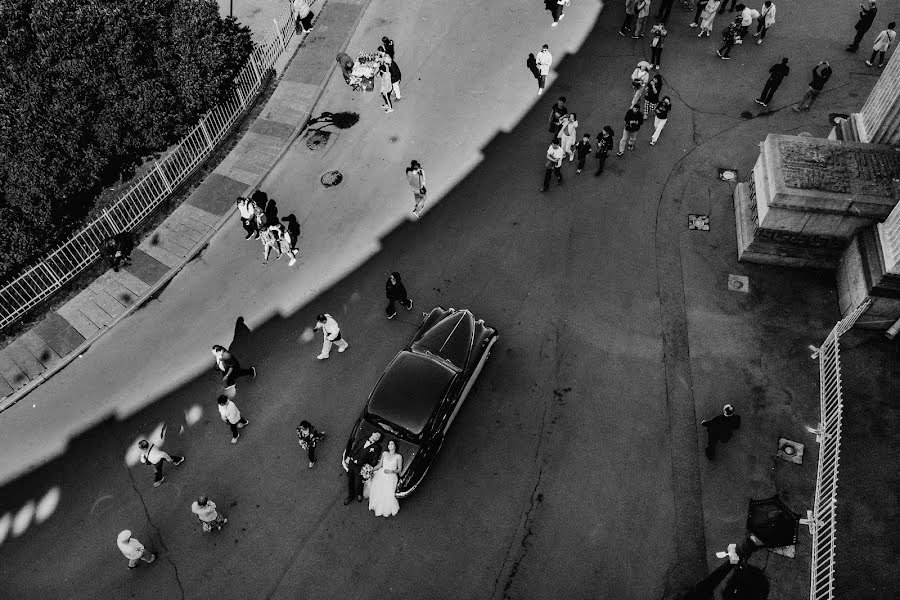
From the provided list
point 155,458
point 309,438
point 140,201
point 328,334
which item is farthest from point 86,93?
point 309,438

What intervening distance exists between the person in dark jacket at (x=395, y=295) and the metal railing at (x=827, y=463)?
818 centimetres

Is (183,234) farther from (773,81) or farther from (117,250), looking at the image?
(773,81)

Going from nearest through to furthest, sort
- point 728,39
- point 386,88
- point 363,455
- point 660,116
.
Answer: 1. point 363,455
2. point 660,116
3. point 386,88
4. point 728,39

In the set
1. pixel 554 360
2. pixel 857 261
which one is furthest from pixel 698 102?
pixel 554 360

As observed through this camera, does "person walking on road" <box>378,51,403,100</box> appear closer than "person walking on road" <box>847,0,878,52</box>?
Yes

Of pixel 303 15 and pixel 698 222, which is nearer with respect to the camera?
pixel 698 222

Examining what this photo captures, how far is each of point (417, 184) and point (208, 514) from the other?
324 inches

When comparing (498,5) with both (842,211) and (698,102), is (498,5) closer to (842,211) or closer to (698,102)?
(698,102)

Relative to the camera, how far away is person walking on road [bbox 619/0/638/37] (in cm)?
1878

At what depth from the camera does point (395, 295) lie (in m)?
12.8

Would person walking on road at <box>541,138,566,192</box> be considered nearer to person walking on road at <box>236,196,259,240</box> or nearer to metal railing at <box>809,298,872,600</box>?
metal railing at <box>809,298,872,600</box>

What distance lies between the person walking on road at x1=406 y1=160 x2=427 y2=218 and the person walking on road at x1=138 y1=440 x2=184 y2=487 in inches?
304

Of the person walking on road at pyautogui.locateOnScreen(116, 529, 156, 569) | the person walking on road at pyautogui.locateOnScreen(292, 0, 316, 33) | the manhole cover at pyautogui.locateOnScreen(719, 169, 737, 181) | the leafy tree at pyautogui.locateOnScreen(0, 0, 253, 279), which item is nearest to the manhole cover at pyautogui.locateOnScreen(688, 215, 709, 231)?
the manhole cover at pyautogui.locateOnScreen(719, 169, 737, 181)

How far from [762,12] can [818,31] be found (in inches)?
82.0
